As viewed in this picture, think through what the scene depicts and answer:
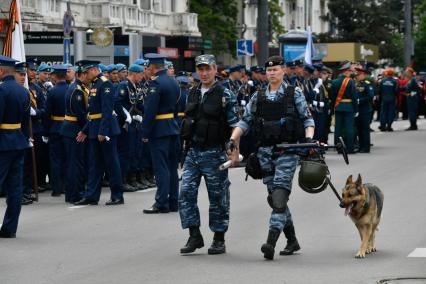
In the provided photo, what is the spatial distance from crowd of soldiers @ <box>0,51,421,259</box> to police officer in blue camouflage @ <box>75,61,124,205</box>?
1cm

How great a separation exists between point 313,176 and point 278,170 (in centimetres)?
42

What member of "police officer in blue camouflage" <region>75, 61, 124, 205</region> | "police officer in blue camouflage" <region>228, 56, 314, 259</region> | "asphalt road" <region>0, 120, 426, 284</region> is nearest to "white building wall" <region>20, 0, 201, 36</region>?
"police officer in blue camouflage" <region>75, 61, 124, 205</region>

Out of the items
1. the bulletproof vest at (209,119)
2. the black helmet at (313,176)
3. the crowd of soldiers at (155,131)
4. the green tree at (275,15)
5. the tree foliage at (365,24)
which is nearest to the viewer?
the black helmet at (313,176)

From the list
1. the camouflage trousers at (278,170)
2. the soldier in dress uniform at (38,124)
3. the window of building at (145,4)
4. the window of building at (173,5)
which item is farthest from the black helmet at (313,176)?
the window of building at (173,5)

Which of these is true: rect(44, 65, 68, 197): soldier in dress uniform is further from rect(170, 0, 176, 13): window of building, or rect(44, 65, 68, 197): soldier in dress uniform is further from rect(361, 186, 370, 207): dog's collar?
rect(170, 0, 176, 13): window of building

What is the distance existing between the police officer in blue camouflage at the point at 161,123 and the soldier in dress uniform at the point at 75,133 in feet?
6.25

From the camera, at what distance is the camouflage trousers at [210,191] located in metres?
11.8

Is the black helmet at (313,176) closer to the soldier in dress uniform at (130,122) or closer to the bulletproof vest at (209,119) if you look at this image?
the bulletproof vest at (209,119)

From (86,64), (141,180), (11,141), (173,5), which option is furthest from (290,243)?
(173,5)

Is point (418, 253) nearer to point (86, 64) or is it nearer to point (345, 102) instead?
point (86, 64)

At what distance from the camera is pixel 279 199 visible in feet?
36.7

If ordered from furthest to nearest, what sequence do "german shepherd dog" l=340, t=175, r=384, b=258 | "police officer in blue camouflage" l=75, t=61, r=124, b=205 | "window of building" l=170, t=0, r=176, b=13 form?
"window of building" l=170, t=0, r=176, b=13 < "police officer in blue camouflage" l=75, t=61, r=124, b=205 < "german shepherd dog" l=340, t=175, r=384, b=258

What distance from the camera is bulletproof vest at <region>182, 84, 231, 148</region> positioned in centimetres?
1196

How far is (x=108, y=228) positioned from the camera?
14.0m
